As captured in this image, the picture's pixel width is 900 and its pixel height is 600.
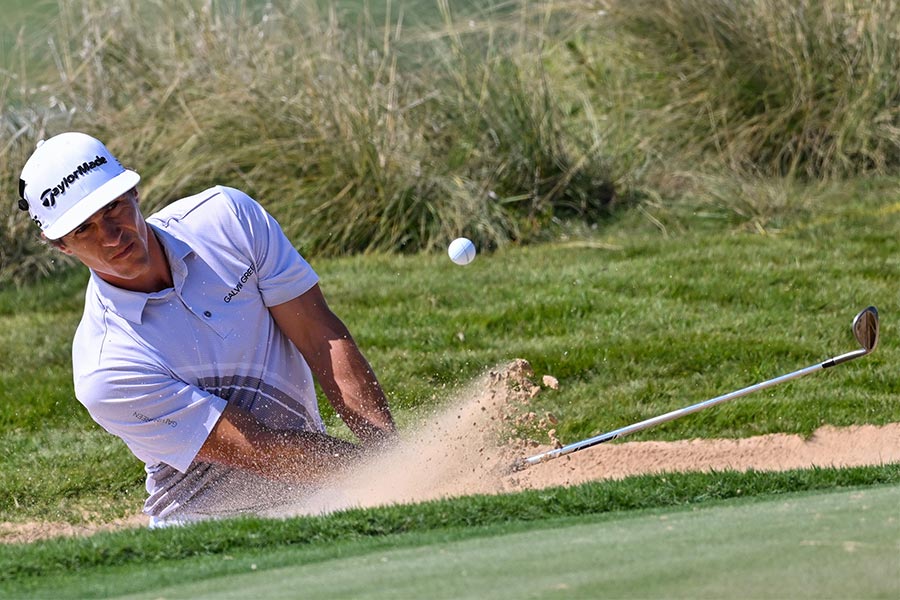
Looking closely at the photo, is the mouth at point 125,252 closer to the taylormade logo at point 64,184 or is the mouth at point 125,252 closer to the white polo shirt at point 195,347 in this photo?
the white polo shirt at point 195,347

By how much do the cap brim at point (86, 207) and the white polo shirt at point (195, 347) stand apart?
0.29 metres

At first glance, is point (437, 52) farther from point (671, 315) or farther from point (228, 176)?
point (671, 315)

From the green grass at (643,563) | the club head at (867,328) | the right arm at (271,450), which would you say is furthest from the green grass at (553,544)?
the club head at (867,328)

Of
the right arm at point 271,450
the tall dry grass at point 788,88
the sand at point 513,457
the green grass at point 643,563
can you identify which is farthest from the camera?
the tall dry grass at point 788,88

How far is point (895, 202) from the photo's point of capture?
10047 millimetres

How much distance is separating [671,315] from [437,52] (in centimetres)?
399

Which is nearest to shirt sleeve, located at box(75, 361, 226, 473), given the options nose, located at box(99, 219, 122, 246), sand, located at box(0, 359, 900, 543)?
nose, located at box(99, 219, 122, 246)

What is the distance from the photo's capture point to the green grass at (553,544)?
311cm

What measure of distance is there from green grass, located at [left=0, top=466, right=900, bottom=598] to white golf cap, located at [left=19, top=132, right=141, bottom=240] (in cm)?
110

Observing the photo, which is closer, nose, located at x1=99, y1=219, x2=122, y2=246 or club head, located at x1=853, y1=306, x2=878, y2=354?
nose, located at x1=99, y1=219, x2=122, y2=246

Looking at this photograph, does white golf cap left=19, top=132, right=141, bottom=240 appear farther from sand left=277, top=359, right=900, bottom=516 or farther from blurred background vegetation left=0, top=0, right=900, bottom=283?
blurred background vegetation left=0, top=0, right=900, bottom=283

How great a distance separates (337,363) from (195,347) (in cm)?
59

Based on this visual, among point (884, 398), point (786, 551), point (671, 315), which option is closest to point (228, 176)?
point (671, 315)

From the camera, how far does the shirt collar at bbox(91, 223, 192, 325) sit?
470 centimetres
